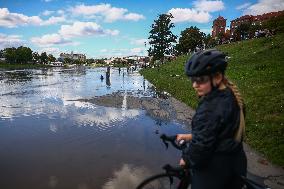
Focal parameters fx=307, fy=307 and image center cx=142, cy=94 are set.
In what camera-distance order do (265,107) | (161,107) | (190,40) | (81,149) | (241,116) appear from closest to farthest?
(241,116), (81,149), (265,107), (161,107), (190,40)

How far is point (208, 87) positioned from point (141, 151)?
21.1ft

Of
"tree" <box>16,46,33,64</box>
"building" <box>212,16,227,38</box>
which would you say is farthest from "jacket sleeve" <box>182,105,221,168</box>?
"building" <box>212,16,227,38</box>

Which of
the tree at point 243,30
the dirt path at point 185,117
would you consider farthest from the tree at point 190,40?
the dirt path at point 185,117

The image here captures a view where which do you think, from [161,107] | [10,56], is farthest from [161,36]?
[10,56]

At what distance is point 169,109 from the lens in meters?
17.7

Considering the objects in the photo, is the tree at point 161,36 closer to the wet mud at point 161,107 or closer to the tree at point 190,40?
the tree at point 190,40

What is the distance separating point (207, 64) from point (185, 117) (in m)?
12.2

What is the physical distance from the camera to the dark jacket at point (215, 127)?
2.90m

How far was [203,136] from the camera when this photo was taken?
292 centimetres

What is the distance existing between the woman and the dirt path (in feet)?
13.8

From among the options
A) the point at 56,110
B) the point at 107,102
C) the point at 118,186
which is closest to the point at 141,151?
the point at 118,186

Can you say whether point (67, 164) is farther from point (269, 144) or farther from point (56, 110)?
point (56, 110)

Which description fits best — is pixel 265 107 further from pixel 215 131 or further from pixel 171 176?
pixel 215 131

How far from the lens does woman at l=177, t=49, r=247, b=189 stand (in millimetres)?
2914
